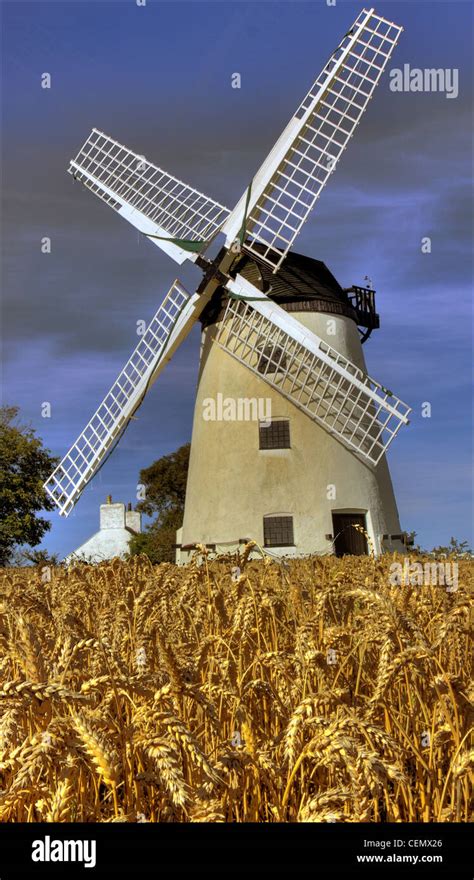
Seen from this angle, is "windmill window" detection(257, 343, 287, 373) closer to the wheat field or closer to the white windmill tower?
the white windmill tower

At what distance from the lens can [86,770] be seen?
269 cm

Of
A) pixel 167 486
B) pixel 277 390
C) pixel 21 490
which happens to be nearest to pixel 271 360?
pixel 277 390

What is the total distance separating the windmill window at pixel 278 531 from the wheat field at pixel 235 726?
1515cm

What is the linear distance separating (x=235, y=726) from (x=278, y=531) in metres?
16.6

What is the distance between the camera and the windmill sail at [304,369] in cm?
1925

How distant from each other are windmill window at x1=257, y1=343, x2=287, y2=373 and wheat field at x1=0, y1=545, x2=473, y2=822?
15.8m

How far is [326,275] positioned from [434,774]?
20384 mm

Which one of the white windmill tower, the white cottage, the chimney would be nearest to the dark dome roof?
the white windmill tower

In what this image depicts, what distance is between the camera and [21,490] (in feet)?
104

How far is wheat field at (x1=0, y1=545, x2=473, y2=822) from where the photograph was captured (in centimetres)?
205

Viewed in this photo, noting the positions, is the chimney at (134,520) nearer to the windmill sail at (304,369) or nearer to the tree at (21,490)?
the tree at (21,490)

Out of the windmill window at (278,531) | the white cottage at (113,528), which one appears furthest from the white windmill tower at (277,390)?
the white cottage at (113,528)

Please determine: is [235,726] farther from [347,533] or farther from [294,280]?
[294,280]

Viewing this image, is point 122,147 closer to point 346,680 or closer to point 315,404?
point 315,404
